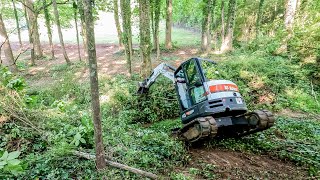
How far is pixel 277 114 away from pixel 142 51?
20.3 feet

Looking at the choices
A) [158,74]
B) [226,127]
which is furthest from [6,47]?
[226,127]

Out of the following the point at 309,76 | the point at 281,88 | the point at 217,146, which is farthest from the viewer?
the point at 309,76

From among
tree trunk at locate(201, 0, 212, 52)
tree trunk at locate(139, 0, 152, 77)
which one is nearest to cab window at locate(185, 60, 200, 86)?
tree trunk at locate(139, 0, 152, 77)

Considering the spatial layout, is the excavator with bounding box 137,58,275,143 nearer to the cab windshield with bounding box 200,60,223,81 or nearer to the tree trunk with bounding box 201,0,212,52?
the cab windshield with bounding box 200,60,223,81

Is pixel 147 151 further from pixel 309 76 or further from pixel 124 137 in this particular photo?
pixel 309 76

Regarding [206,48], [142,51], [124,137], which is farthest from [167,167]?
[206,48]

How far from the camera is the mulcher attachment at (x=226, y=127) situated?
4922 mm

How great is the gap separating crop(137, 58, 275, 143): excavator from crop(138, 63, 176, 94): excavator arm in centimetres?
95

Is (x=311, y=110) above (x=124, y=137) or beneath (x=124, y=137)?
beneath

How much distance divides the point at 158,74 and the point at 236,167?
405 centimetres

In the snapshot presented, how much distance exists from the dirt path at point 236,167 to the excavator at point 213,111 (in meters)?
0.54

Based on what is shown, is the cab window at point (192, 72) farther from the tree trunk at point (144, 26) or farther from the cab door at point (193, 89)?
the tree trunk at point (144, 26)

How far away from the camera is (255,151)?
5582 mm

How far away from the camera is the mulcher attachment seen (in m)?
4.92
